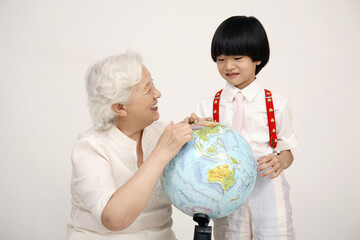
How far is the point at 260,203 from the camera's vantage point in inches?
110

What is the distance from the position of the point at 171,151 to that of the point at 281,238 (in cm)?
94

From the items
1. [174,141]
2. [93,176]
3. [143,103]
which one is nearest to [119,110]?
[143,103]

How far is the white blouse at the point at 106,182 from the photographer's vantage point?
2.52 m

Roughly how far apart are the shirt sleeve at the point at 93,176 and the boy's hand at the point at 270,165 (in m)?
0.81

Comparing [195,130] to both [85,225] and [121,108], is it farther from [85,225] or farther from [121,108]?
[85,225]

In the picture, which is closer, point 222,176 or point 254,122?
point 222,176

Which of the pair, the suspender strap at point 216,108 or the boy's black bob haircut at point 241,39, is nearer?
the boy's black bob haircut at point 241,39

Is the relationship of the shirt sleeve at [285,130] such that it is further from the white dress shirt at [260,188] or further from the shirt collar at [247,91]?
the shirt collar at [247,91]

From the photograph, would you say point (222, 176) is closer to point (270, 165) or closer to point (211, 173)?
point (211, 173)

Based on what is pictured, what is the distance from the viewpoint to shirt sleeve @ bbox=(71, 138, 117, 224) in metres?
2.42

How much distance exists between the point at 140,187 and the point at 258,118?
0.94 metres

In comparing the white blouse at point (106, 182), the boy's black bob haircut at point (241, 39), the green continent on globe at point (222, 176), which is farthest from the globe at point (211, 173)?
the boy's black bob haircut at point (241, 39)

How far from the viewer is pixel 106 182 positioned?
8.19 ft
